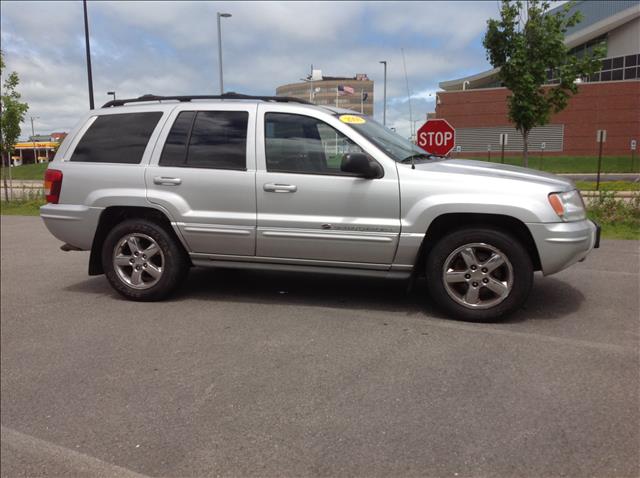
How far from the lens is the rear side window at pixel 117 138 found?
5430mm

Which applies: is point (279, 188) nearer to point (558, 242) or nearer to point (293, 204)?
point (293, 204)

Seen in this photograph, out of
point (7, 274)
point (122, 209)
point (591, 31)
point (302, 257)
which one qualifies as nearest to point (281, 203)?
point (302, 257)

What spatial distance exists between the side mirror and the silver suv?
0.01 metres

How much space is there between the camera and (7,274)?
712 cm

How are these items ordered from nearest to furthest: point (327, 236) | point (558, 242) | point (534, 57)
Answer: point (558, 242) < point (327, 236) < point (534, 57)

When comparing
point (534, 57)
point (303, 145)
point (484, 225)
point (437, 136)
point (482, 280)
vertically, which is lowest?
point (482, 280)

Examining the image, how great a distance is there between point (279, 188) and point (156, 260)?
59.7 inches

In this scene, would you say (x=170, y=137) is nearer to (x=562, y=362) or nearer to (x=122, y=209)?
(x=122, y=209)

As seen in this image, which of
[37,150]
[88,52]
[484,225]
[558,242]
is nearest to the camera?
[558,242]

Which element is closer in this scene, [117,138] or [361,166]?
[361,166]

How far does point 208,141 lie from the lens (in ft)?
17.1

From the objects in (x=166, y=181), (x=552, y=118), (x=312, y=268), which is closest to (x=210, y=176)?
(x=166, y=181)

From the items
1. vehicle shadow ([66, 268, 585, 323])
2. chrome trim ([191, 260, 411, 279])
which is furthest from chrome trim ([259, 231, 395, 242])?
vehicle shadow ([66, 268, 585, 323])

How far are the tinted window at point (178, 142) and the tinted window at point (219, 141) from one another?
61 millimetres
